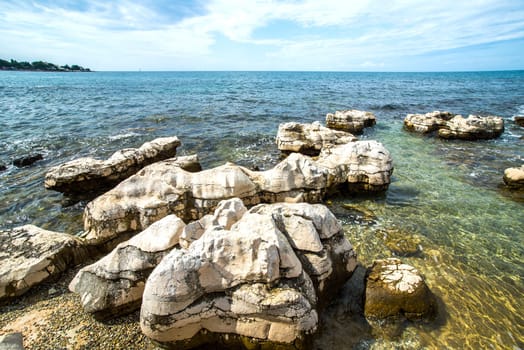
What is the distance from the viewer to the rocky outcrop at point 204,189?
7.22m

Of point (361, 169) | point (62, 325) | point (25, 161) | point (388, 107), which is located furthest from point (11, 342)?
point (388, 107)

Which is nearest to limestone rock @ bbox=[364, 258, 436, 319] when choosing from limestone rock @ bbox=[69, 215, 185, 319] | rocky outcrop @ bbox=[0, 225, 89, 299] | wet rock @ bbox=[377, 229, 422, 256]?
wet rock @ bbox=[377, 229, 422, 256]

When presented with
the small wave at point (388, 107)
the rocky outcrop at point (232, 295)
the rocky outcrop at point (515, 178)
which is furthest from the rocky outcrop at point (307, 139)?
the small wave at point (388, 107)

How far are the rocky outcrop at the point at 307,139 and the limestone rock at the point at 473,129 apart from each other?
7.84 m

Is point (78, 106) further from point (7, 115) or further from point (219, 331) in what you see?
point (219, 331)

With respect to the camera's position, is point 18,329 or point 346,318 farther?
point 346,318

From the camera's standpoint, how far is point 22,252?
6125 millimetres

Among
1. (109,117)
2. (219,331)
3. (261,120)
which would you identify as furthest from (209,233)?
(109,117)

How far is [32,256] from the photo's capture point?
604 centimetres

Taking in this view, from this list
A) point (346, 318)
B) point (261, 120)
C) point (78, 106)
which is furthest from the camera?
point (78, 106)

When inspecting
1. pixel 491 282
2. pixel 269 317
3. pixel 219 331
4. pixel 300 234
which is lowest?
pixel 491 282

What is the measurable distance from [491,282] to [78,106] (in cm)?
3733

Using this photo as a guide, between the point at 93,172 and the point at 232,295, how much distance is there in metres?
8.40

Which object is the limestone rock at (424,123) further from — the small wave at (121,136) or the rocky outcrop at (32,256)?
the rocky outcrop at (32,256)
